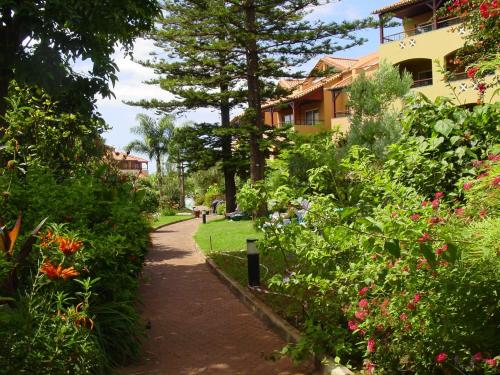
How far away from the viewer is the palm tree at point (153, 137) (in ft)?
170

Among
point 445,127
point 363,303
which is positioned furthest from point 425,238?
→ point 445,127

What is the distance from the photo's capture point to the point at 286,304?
6.96 metres

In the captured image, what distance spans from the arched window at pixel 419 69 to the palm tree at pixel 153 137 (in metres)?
30.0

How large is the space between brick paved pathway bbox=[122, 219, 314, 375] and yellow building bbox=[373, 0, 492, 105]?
56.0ft

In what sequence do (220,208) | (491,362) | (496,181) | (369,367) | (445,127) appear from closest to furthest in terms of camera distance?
(491,362) < (496,181) < (369,367) < (445,127) < (220,208)

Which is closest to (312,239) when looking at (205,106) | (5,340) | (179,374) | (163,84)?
Result: (179,374)

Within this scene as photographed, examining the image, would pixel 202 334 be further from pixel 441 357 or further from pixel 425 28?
pixel 425 28

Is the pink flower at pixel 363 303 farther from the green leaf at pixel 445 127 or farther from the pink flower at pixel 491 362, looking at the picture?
the green leaf at pixel 445 127

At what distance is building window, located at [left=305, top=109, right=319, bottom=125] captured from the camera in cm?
3759

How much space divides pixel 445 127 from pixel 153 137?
48.7 m

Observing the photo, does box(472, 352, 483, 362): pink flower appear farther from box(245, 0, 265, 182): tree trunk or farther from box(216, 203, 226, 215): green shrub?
box(216, 203, 226, 215): green shrub

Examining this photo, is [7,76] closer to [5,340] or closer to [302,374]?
[5,340]

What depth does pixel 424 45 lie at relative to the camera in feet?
78.6

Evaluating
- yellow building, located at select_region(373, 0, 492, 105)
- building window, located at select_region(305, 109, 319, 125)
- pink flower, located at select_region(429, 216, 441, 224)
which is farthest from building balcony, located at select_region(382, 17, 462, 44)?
pink flower, located at select_region(429, 216, 441, 224)
